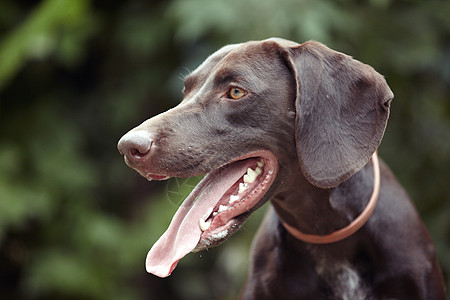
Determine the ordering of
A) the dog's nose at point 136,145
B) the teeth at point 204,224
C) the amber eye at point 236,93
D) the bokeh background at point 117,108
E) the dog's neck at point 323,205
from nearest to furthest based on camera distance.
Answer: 1. the dog's nose at point 136,145
2. the teeth at point 204,224
3. the amber eye at point 236,93
4. the dog's neck at point 323,205
5. the bokeh background at point 117,108

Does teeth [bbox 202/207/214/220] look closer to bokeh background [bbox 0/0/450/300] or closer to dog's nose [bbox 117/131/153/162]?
dog's nose [bbox 117/131/153/162]

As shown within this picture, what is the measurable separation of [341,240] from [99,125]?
338 centimetres

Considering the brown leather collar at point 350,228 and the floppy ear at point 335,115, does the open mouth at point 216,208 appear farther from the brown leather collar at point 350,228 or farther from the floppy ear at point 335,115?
the brown leather collar at point 350,228

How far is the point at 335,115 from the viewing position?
2.49 m

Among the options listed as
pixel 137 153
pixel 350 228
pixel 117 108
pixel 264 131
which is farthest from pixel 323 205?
pixel 117 108

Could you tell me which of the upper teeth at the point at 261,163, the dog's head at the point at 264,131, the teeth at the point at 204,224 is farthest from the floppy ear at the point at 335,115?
the teeth at the point at 204,224

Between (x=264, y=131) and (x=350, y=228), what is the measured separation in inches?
22.1

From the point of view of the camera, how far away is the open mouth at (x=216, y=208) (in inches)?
94.2

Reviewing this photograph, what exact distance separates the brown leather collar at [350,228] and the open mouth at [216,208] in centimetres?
36

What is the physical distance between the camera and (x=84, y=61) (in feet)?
19.0

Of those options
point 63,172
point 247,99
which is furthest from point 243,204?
point 63,172

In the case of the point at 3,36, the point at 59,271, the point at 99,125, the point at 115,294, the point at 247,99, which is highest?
the point at 247,99

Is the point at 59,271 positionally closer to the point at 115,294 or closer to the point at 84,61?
the point at 115,294

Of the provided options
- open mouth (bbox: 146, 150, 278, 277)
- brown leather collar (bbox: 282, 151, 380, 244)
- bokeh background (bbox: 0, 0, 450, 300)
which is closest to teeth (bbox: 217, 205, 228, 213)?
open mouth (bbox: 146, 150, 278, 277)
